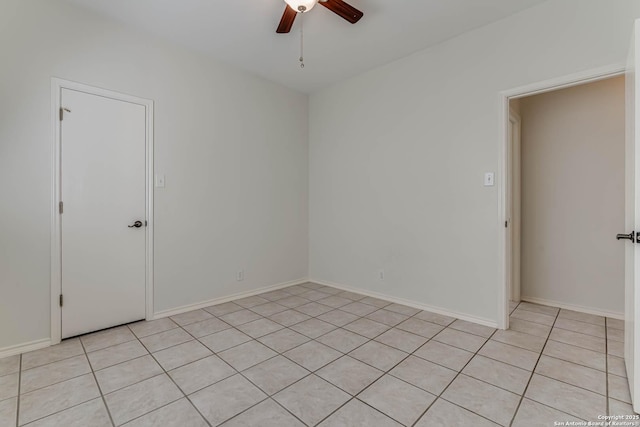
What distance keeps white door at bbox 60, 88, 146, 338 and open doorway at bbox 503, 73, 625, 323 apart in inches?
134

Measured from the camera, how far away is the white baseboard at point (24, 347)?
2258mm

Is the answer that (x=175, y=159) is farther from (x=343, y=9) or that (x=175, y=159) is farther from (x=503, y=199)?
(x=503, y=199)

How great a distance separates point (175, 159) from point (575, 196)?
4.20 m

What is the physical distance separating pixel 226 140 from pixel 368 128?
1704mm

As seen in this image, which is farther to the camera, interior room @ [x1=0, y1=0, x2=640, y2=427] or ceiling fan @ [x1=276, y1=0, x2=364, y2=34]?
ceiling fan @ [x1=276, y1=0, x2=364, y2=34]

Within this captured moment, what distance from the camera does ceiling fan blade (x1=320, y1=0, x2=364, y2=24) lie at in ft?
7.05

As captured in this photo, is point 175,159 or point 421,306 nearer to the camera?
point 175,159

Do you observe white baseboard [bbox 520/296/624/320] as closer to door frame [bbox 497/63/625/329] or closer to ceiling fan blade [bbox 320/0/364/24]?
door frame [bbox 497/63/625/329]

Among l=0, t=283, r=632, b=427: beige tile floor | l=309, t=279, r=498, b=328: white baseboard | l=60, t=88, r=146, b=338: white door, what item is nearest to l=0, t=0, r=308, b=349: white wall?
l=60, t=88, r=146, b=338: white door

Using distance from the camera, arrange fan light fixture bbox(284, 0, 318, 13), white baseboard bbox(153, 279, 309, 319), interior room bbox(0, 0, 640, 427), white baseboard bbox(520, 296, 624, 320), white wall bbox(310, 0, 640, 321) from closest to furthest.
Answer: interior room bbox(0, 0, 640, 427), fan light fixture bbox(284, 0, 318, 13), white wall bbox(310, 0, 640, 321), white baseboard bbox(520, 296, 624, 320), white baseboard bbox(153, 279, 309, 319)

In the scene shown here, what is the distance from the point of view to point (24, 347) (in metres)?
2.34

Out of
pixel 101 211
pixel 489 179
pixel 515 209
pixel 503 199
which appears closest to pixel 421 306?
pixel 503 199

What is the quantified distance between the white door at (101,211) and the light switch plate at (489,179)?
3213mm

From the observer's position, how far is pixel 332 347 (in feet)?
7.89
